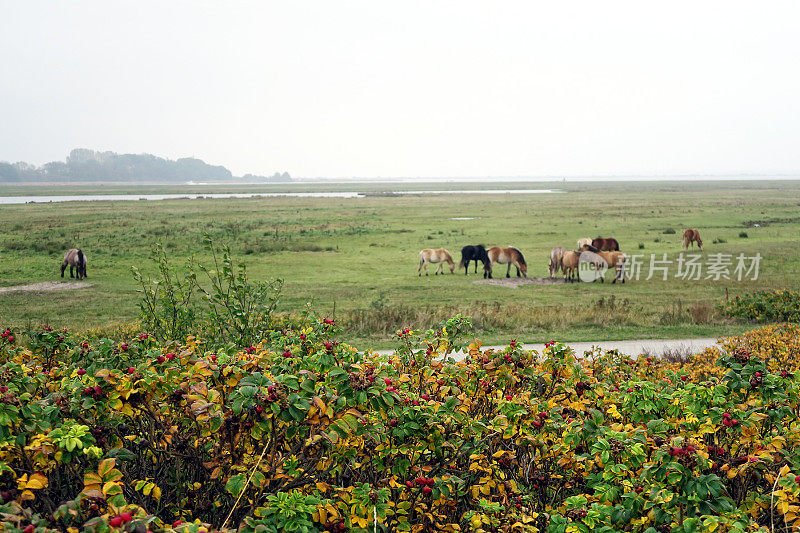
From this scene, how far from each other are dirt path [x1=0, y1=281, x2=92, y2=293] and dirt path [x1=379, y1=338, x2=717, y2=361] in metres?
16.2

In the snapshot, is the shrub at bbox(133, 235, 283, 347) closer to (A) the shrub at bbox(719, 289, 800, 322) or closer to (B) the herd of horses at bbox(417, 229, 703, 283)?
(A) the shrub at bbox(719, 289, 800, 322)

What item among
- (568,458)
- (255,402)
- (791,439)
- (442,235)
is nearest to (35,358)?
(255,402)

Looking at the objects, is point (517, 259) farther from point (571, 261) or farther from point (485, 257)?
point (571, 261)

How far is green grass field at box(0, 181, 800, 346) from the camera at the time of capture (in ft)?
50.3

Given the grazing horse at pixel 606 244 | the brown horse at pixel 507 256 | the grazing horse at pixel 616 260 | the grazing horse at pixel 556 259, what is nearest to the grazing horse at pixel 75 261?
the brown horse at pixel 507 256

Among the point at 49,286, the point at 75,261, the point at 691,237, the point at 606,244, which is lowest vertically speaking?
the point at 49,286

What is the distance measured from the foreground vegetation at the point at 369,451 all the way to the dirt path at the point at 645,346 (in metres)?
7.70

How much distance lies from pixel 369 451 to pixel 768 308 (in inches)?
592

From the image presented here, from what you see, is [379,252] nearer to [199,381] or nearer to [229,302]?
[229,302]

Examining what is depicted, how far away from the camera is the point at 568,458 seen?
11.4ft

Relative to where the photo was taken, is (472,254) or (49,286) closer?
(49,286)

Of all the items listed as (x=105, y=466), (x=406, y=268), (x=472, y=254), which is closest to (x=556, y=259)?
(x=472, y=254)

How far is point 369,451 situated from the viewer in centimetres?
348

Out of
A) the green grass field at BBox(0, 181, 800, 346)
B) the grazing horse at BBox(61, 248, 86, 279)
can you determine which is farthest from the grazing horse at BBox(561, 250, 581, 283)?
the grazing horse at BBox(61, 248, 86, 279)
